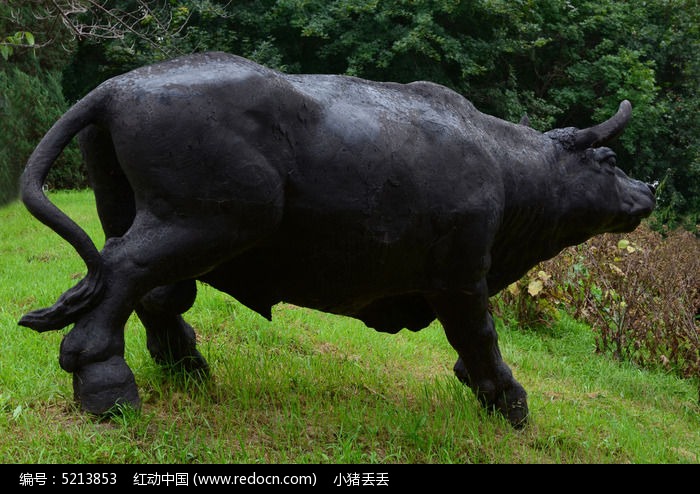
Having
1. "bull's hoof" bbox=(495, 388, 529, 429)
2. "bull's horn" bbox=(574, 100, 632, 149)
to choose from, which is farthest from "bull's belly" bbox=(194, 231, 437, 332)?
"bull's horn" bbox=(574, 100, 632, 149)

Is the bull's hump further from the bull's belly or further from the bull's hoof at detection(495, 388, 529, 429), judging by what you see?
the bull's hoof at detection(495, 388, 529, 429)

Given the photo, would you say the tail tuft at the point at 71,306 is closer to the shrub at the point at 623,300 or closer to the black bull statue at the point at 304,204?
the black bull statue at the point at 304,204

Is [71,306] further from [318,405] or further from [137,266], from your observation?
[318,405]

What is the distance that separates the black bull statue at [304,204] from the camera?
9.66 ft

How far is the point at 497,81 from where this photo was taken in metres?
17.4

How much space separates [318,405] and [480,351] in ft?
3.19

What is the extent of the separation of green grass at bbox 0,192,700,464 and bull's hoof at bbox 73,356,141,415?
3.3 inches

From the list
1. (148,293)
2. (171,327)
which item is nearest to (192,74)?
(148,293)

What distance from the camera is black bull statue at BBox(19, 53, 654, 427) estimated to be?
2.94m

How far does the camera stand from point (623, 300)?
23.9ft

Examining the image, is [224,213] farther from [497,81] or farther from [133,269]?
[497,81]

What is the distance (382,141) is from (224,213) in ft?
2.63

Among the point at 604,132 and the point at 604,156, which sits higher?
the point at 604,132

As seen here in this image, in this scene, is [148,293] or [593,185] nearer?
[148,293]
